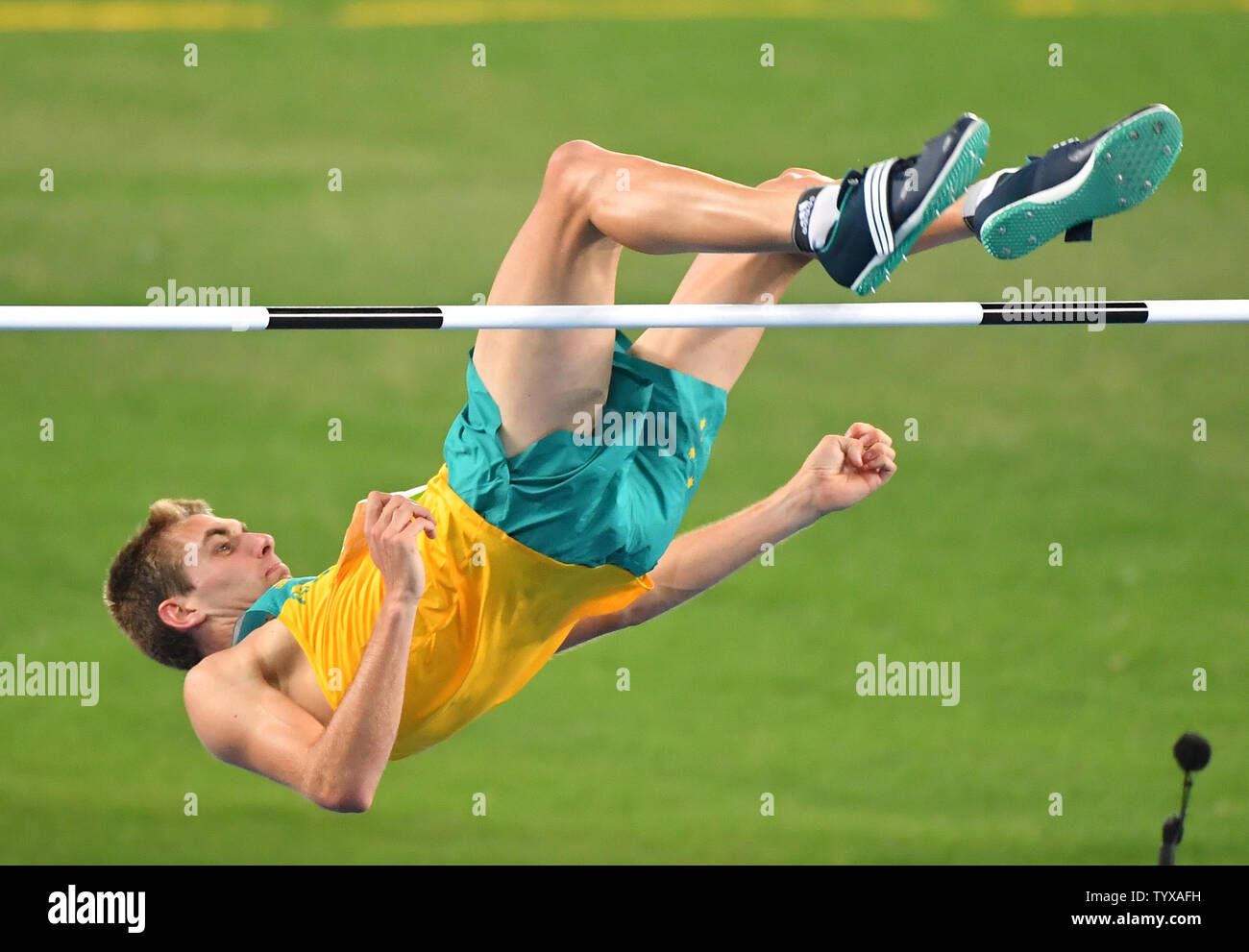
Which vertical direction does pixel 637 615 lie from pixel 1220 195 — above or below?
below

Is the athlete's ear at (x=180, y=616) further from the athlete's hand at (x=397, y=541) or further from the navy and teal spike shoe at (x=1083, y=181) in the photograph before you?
the navy and teal spike shoe at (x=1083, y=181)

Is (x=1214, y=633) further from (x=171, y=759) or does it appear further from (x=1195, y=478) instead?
(x=171, y=759)

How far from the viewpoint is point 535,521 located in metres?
3.45

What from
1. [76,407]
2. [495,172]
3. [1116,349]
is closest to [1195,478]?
[1116,349]

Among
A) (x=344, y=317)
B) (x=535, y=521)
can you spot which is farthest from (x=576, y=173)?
(x=535, y=521)

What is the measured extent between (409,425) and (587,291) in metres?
3.09

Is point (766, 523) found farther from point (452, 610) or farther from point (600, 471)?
point (452, 610)

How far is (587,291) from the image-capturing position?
3.33 meters

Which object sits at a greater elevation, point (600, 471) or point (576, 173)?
point (576, 173)

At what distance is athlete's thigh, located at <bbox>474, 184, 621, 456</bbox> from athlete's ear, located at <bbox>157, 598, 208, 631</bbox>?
809mm

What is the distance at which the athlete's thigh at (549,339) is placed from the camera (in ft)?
10.7

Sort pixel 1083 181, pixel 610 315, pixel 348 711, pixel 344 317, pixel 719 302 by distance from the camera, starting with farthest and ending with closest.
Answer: pixel 719 302, pixel 348 711, pixel 344 317, pixel 610 315, pixel 1083 181

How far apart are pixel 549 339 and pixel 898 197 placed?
0.76 meters

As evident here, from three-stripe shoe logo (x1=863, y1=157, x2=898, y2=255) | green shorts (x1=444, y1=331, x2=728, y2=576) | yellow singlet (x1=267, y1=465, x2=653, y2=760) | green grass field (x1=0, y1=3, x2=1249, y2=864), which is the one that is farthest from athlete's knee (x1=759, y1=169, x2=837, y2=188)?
green grass field (x1=0, y1=3, x2=1249, y2=864)
